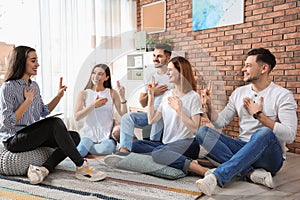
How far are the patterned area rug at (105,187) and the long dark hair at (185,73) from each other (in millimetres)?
571

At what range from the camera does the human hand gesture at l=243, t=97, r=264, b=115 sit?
6.39ft

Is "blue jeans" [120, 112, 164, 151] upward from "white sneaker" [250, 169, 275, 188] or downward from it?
upward

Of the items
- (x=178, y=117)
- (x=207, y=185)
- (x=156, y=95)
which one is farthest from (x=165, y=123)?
(x=207, y=185)

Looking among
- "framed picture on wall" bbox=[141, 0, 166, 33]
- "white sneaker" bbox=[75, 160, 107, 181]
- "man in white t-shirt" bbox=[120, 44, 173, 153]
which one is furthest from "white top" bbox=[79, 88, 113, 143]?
"framed picture on wall" bbox=[141, 0, 166, 33]

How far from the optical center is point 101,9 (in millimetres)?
4172

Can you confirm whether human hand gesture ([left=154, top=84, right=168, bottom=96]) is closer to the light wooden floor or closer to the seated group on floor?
the seated group on floor

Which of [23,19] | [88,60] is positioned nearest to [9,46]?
[23,19]

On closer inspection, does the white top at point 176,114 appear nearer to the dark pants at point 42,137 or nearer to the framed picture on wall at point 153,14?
the dark pants at point 42,137

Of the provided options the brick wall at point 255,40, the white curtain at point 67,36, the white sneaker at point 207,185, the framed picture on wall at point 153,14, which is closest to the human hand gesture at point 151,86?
the white sneaker at point 207,185

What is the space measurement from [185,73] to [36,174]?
1.07m

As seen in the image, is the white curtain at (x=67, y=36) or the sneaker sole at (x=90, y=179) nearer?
the sneaker sole at (x=90, y=179)

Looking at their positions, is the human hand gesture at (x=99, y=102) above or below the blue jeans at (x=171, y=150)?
above

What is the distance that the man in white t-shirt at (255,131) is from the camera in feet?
5.82

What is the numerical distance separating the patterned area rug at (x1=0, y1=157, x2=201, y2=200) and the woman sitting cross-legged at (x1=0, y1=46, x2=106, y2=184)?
0.07 meters
